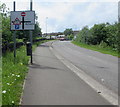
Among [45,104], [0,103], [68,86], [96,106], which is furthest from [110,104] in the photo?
[0,103]

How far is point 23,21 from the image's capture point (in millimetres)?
12547

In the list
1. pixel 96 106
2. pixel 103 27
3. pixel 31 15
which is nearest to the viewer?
pixel 96 106

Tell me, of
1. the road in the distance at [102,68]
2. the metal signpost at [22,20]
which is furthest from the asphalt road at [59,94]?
the metal signpost at [22,20]

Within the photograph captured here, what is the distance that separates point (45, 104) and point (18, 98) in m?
0.80

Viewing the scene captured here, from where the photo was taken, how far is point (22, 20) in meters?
12.5

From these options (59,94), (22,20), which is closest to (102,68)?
(22,20)

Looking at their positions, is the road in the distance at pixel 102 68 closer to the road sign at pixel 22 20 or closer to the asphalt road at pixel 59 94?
the asphalt road at pixel 59 94

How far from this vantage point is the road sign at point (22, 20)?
12.4 m

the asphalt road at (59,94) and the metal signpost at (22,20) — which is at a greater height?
the metal signpost at (22,20)

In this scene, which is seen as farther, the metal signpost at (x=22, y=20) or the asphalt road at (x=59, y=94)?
the metal signpost at (x=22, y=20)

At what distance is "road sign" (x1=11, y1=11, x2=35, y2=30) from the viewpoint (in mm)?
12398

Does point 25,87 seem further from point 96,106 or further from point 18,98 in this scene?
point 96,106

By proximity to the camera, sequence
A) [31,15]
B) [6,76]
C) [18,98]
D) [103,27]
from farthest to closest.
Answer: [103,27] → [31,15] → [6,76] → [18,98]

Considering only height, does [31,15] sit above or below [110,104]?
above
